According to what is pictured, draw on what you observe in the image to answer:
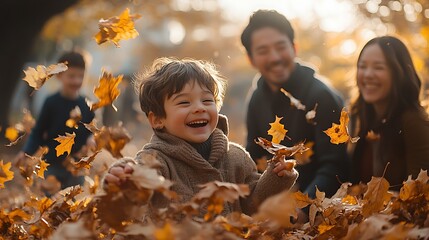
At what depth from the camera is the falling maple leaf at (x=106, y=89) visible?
257cm

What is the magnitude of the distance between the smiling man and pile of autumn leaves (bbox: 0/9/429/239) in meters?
0.89

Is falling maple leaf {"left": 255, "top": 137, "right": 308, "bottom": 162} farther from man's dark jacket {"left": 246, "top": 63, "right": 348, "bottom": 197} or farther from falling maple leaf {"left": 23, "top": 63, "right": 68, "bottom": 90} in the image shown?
man's dark jacket {"left": 246, "top": 63, "right": 348, "bottom": 197}

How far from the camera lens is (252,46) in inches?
196

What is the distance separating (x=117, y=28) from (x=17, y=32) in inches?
393

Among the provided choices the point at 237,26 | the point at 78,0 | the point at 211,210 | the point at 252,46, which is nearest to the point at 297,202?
the point at 211,210

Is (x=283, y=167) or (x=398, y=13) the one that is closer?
(x=283, y=167)

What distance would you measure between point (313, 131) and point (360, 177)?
0.47 m

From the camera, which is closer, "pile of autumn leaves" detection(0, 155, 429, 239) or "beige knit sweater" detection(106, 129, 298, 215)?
"pile of autumn leaves" detection(0, 155, 429, 239)

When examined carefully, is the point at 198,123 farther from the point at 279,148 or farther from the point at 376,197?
the point at 376,197

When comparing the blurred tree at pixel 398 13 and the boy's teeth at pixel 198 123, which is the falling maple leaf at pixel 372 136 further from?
the boy's teeth at pixel 198 123

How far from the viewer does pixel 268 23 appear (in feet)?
16.0

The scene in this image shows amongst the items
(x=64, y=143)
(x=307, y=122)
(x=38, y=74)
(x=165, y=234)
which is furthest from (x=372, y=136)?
A: (x=165, y=234)

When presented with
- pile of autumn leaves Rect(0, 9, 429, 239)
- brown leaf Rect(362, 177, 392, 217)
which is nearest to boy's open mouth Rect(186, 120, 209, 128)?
pile of autumn leaves Rect(0, 9, 429, 239)

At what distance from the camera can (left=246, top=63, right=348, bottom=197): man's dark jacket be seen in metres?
4.39
